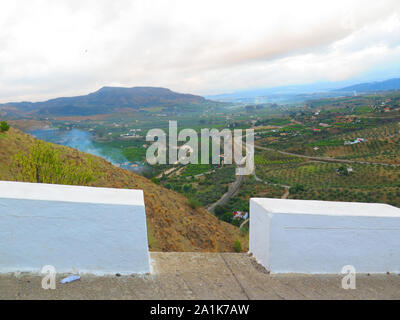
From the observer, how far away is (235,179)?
135ft

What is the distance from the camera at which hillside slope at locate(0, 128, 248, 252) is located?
8.79 metres

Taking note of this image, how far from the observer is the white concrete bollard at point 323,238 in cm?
368

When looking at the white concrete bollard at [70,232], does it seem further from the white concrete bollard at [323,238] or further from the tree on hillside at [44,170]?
the tree on hillside at [44,170]

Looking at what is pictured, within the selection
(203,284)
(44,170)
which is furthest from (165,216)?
(203,284)

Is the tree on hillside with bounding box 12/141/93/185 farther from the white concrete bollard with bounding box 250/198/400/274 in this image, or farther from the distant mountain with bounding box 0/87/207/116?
the distant mountain with bounding box 0/87/207/116

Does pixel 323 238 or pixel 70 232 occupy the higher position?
pixel 70 232

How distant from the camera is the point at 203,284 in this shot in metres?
3.34

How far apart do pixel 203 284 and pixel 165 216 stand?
734 centimetres

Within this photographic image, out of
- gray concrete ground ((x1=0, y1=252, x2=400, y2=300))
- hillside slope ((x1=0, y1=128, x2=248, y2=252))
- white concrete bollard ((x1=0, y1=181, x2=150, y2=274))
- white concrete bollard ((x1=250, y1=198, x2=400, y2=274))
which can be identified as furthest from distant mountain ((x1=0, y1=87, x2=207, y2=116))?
white concrete bollard ((x1=250, y1=198, x2=400, y2=274))

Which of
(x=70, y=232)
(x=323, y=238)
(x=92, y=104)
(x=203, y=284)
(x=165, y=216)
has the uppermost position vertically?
(x=92, y=104)

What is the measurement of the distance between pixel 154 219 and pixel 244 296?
21.8ft

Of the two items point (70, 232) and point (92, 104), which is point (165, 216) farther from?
point (92, 104)
